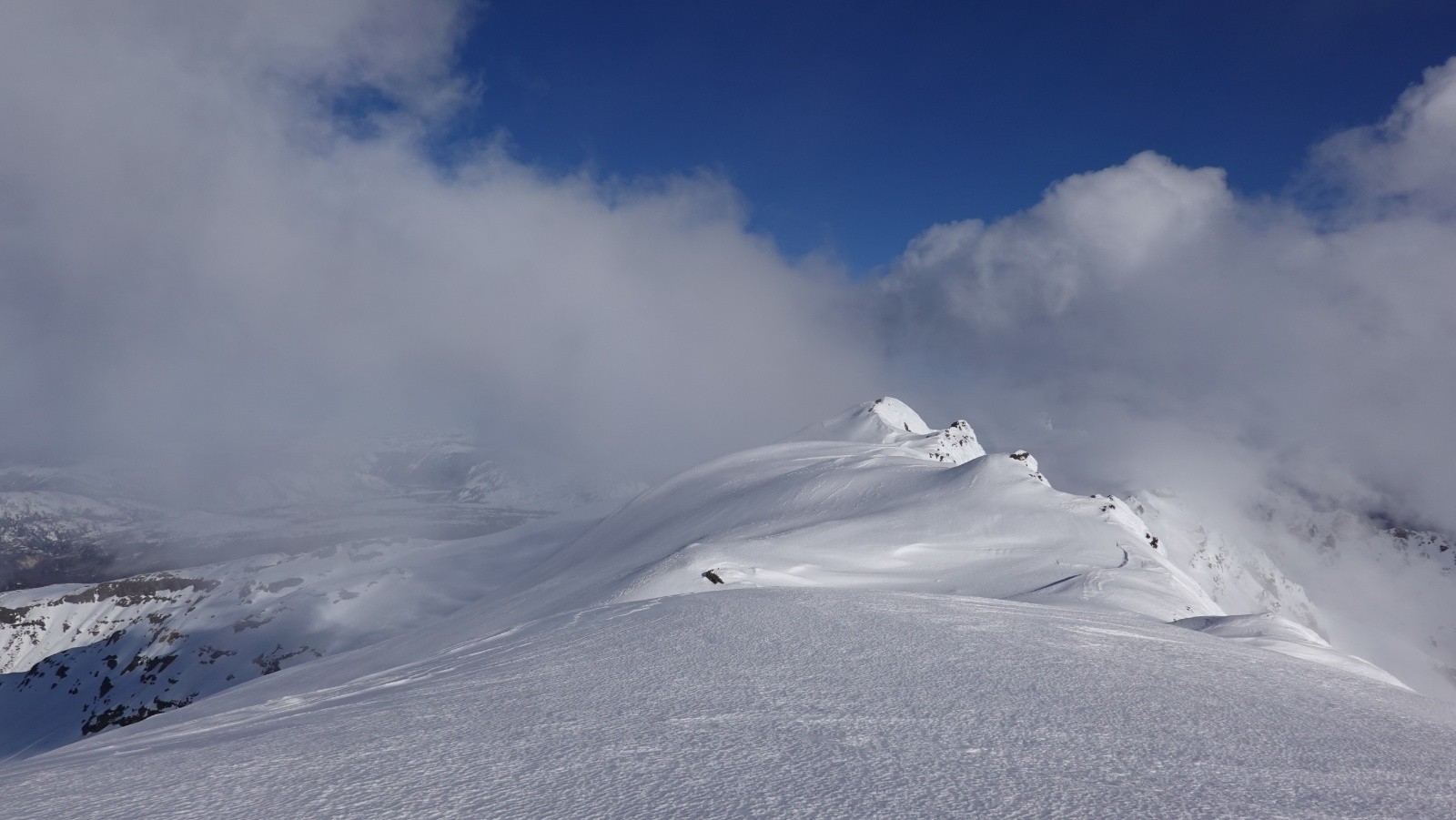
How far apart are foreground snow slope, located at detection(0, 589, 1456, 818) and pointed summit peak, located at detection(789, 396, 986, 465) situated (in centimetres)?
5549

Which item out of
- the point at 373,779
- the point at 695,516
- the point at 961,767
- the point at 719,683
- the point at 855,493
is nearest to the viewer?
the point at 961,767

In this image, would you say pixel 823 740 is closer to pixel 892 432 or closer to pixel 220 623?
pixel 892 432

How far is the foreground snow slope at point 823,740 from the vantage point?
4.20 meters

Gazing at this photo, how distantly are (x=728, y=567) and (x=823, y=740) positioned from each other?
13909 millimetres

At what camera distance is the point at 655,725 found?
224 inches

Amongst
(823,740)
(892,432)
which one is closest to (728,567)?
(823,740)

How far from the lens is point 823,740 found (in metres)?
5.15

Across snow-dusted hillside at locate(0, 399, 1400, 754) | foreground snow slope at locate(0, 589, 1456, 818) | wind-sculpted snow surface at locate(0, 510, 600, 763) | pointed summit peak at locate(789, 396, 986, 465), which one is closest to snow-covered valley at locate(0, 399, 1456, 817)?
foreground snow slope at locate(0, 589, 1456, 818)

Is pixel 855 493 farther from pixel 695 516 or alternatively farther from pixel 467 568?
pixel 467 568

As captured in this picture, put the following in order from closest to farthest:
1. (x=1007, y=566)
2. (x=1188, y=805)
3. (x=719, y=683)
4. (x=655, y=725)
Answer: (x=1188, y=805), (x=655, y=725), (x=719, y=683), (x=1007, y=566)

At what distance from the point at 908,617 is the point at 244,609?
10800 cm

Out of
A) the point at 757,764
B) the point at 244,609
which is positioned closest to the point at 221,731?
the point at 757,764

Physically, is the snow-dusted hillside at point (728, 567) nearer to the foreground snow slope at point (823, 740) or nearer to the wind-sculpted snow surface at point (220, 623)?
the wind-sculpted snow surface at point (220, 623)

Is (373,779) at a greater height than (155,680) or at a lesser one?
greater
